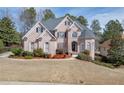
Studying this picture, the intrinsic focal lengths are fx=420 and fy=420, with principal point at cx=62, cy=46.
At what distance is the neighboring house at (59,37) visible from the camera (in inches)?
393

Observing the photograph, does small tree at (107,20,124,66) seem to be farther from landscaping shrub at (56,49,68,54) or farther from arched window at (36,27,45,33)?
arched window at (36,27,45,33)

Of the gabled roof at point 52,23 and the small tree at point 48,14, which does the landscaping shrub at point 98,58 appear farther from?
the small tree at point 48,14

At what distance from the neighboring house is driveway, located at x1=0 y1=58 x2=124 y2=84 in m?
0.30

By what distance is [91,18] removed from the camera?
9844 mm

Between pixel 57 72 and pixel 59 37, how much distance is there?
33.2 inches

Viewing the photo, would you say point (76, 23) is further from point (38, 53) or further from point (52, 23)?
point (38, 53)

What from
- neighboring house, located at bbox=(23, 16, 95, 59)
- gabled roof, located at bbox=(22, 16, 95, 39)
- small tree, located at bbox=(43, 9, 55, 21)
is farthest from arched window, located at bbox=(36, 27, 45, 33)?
small tree, located at bbox=(43, 9, 55, 21)

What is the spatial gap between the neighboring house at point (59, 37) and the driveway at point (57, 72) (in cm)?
30
